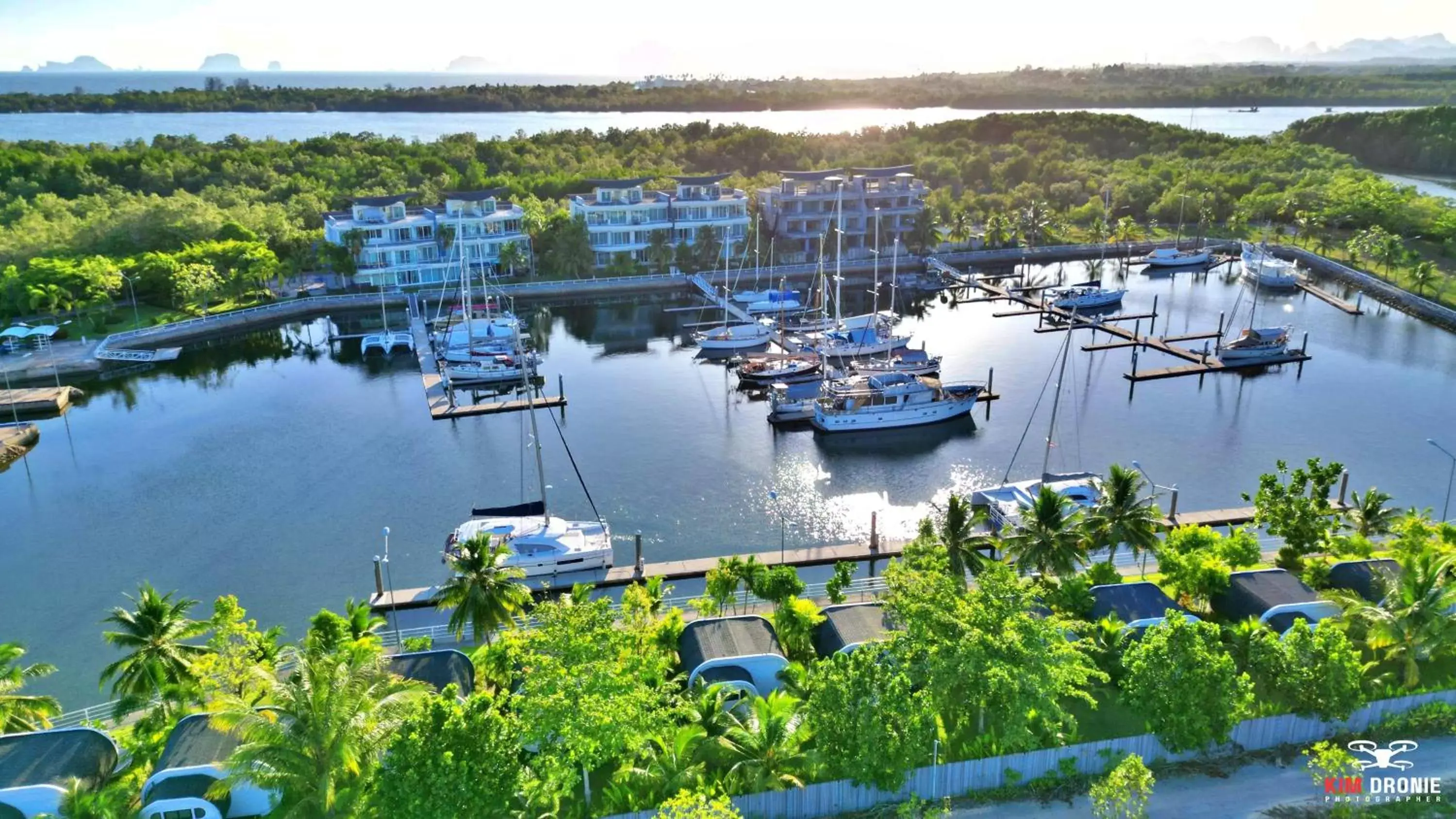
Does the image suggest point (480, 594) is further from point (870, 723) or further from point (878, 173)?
point (878, 173)

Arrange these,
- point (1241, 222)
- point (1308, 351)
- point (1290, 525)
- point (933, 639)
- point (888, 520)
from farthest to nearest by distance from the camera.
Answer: point (1241, 222)
point (1308, 351)
point (888, 520)
point (1290, 525)
point (933, 639)

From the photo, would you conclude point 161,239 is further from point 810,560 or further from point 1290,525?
point 1290,525

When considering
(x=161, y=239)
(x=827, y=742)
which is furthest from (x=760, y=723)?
(x=161, y=239)

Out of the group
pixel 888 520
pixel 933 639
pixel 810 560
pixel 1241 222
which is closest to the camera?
pixel 933 639

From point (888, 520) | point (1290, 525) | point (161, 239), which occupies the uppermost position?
point (161, 239)

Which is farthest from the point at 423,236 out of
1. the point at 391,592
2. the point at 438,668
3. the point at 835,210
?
the point at 438,668

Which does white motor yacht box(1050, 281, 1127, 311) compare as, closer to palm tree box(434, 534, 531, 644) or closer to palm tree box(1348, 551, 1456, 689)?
palm tree box(1348, 551, 1456, 689)

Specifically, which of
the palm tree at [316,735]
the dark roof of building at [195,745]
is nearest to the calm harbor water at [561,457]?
the dark roof of building at [195,745]
